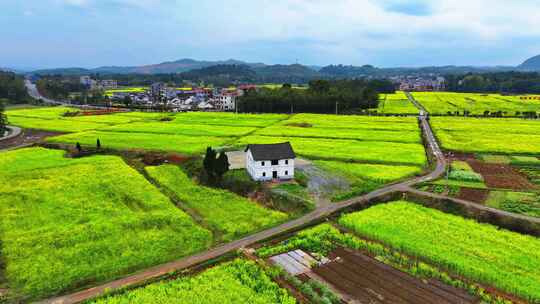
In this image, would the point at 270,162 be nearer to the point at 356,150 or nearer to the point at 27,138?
the point at 356,150

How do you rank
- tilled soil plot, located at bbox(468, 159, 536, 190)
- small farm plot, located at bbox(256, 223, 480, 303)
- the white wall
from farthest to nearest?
the white wall
tilled soil plot, located at bbox(468, 159, 536, 190)
small farm plot, located at bbox(256, 223, 480, 303)

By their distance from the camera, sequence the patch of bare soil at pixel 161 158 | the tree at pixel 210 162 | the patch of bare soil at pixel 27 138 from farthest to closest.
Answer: the patch of bare soil at pixel 27 138
the patch of bare soil at pixel 161 158
the tree at pixel 210 162

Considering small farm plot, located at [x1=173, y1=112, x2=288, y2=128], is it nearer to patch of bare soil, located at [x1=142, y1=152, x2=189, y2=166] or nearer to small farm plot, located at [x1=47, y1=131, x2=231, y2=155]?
small farm plot, located at [x1=47, y1=131, x2=231, y2=155]

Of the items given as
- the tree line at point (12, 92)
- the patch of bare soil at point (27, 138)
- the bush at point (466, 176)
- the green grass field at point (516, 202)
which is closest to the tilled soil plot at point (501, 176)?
the bush at point (466, 176)

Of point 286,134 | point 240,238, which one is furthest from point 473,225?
point 286,134

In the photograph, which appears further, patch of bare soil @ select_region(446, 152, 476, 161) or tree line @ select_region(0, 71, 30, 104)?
tree line @ select_region(0, 71, 30, 104)

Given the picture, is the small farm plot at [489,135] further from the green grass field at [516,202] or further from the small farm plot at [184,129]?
the small farm plot at [184,129]

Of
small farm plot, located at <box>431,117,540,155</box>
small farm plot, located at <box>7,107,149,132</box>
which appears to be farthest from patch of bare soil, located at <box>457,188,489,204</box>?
small farm plot, located at <box>7,107,149,132</box>

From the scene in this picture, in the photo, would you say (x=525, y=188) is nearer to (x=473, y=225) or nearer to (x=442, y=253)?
(x=473, y=225)
